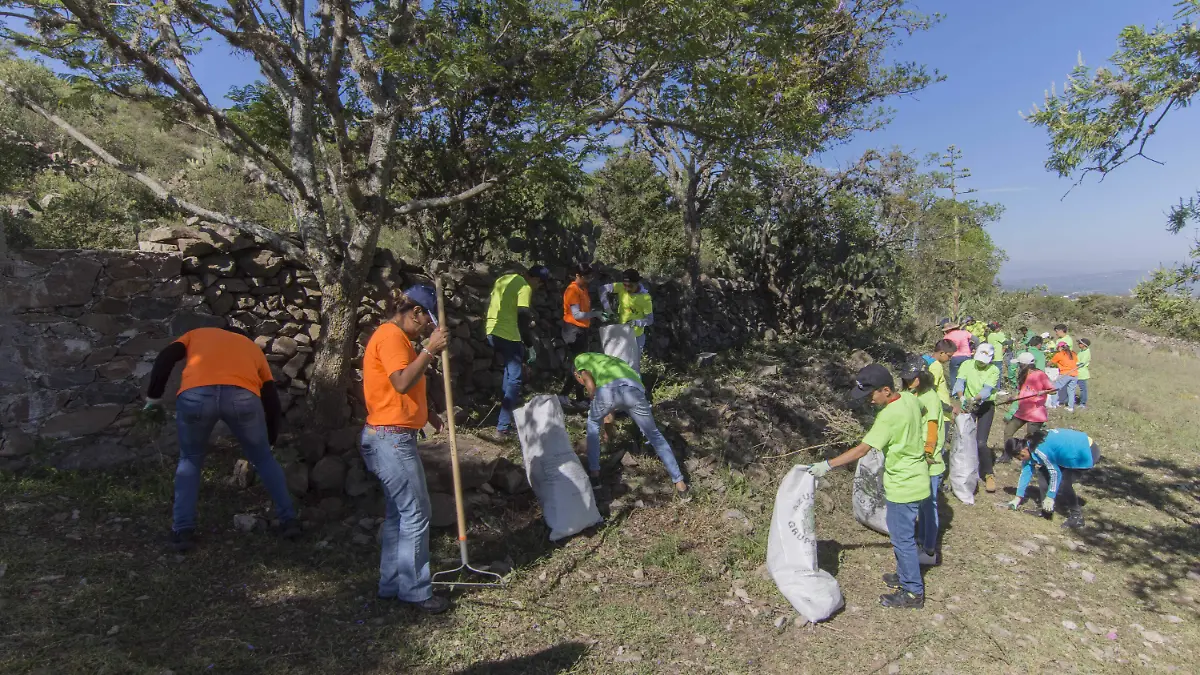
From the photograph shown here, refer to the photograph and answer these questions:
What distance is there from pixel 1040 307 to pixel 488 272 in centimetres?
2650

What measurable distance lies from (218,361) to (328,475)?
1159 millimetres

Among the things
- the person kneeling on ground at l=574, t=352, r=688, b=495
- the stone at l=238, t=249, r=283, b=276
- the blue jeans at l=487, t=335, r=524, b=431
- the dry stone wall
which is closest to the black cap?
the person kneeling on ground at l=574, t=352, r=688, b=495

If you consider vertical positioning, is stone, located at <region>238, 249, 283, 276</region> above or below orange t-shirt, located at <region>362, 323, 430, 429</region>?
above

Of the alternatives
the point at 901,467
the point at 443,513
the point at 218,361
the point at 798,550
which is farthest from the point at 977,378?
the point at 218,361

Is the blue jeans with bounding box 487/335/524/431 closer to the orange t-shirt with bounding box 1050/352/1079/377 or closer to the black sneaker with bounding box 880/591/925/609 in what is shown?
the black sneaker with bounding box 880/591/925/609

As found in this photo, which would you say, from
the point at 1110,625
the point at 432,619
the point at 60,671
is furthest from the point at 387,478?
the point at 1110,625

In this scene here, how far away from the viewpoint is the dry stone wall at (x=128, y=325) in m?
4.16

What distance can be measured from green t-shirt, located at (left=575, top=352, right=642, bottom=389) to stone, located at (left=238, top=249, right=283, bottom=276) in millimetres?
2647

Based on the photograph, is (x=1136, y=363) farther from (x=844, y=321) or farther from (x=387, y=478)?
(x=387, y=478)

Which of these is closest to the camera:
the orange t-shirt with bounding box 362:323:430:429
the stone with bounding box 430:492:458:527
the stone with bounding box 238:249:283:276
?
the orange t-shirt with bounding box 362:323:430:429

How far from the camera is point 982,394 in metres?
5.75

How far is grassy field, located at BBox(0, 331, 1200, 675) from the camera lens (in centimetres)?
296

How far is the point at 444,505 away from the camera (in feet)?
13.7

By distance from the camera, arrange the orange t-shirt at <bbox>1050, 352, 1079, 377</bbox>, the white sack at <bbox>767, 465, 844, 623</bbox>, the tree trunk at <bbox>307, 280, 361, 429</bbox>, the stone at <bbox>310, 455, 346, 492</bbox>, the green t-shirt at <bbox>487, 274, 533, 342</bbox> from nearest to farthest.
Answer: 1. the white sack at <bbox>767, 465, 844, 623</bbox>
2. the stone at <bbox>310, 455, 346, 492</bbox>
3. the tree trunk at <bbox>307, 280, 361, 429</bbox>
4. the green t-shirt at <bbox>487, 274, 533, 342</bbox>
5. the orange t-shirt at <bbox>1050, 352, 1079, 377</bbox>
